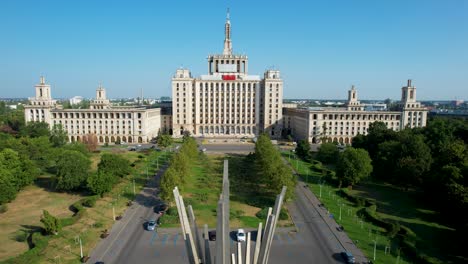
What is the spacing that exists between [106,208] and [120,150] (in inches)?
2182

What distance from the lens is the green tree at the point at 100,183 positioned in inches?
2202

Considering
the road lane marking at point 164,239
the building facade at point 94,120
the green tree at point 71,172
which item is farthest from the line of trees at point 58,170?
the building facade at point 94,120

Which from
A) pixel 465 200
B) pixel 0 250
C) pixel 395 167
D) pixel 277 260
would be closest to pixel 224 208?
pixel 277 260

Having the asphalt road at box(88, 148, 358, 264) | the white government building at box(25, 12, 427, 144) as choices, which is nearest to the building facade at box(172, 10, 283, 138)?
the white government building at box(25, 12, 427, 144)

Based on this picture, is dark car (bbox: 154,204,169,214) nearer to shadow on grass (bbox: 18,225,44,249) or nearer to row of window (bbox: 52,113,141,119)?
shadow on grass (bbox: 18,225,44,249)

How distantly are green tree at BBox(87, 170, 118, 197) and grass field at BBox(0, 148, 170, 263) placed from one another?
191 cm

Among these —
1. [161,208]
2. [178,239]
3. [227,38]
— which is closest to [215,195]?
[161,208]

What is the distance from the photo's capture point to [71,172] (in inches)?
2319

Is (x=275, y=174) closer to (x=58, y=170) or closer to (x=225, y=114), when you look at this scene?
(x=58, y=170)

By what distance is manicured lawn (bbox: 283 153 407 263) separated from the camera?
38.8 m

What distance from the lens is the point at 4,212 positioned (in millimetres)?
50438

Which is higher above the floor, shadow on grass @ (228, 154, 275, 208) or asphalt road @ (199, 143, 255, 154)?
asphalt road @ (199, 143, 255, 154)

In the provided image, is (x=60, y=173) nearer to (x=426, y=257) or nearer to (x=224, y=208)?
(x=224, y=208)

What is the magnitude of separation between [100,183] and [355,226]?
1706 inches
